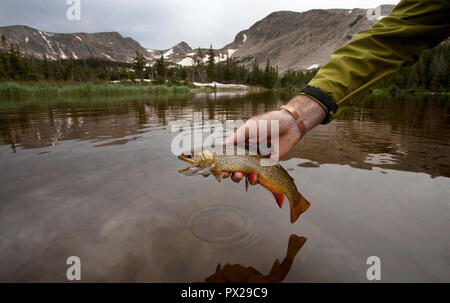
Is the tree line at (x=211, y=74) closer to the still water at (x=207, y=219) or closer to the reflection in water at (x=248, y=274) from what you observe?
the still water at (x=207, y=219)

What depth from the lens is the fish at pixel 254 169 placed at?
2.84 m

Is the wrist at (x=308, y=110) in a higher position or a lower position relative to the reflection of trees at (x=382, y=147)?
higher

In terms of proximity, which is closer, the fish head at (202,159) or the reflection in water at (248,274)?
the reflection in water at (248,274)

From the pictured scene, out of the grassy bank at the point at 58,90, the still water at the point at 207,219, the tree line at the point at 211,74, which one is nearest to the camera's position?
the still water at the point at 207,219

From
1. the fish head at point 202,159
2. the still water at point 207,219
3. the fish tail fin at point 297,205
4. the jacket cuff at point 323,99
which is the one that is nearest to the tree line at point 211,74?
the still water at point 207,219

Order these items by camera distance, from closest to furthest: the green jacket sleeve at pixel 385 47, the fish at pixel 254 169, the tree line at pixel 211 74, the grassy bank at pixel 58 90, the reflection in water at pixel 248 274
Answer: the green jacket sleeve at pixel 385 47 < the reflection in water at pixel 248 274 < the fish at pixel 254 169 < the grassy bank at pixel 58 90 < the tree line at pixel 211 74

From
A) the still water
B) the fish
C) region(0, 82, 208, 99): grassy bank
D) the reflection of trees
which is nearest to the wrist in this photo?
the fish

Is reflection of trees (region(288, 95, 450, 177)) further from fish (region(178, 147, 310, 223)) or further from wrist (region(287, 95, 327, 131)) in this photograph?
wrist (region(287, 95, 327, 131))

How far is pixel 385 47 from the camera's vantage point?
2211 millimetres

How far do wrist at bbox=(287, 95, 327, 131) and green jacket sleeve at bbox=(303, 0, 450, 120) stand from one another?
78 millimetres

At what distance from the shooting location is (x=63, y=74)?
77.6 meters

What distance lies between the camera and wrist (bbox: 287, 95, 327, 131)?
2.44 meters

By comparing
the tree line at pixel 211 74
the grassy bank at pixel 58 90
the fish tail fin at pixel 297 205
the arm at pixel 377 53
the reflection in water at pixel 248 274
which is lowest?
the reflection in water at pixel 248 274
